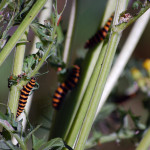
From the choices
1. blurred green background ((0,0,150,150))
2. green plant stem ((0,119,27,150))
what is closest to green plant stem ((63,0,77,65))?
blurred green background ((0,0,150,150))

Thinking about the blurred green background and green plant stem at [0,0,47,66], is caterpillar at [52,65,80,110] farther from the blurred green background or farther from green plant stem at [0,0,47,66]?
green plant stem at [0,0,47,66]

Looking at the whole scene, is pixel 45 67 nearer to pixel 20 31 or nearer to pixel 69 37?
Answer: pixel 69 37

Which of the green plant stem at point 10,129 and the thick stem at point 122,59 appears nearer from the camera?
the green plant stem at point 10,129

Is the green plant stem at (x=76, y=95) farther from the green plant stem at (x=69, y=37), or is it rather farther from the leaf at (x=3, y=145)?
the leaf at (x=3, y=145)

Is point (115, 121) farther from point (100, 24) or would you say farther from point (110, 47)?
point (110, 47)

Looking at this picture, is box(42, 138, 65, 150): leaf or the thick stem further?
the thick stem

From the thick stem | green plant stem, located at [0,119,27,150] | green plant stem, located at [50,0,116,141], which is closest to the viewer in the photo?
green plant stem, located at [0,119,27,150]

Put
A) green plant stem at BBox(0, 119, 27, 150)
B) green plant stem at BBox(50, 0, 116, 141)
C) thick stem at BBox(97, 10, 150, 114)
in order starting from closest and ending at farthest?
green plant stem at BBox(0, 119, 27, 150) < green plant stem at BBox(50, 0, 116, 141) < thick stem at BBox(97, 10, 150, 114)

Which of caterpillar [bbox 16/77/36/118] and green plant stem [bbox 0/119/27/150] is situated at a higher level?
caterpillar [bbox 16/77/36/118]

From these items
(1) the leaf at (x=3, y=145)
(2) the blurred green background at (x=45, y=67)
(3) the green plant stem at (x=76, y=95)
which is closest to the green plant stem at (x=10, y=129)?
(1) the leaf at (x=3, y=145)
